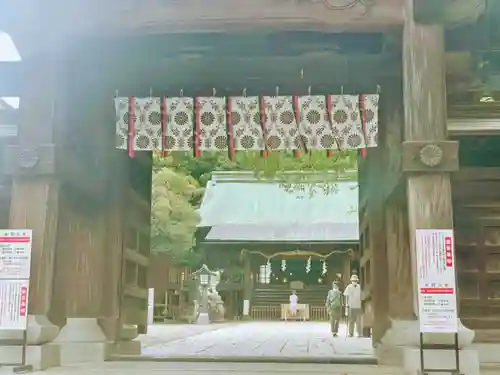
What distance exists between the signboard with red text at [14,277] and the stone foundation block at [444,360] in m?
3.85

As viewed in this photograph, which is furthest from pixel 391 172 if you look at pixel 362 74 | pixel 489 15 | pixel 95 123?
pixel 95 123

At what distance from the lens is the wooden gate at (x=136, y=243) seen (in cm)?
888

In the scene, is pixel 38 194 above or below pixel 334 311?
above

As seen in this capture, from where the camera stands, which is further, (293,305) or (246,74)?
(293,305)

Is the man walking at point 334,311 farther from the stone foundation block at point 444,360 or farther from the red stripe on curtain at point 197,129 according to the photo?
→ the stone foundation block at point 444,360

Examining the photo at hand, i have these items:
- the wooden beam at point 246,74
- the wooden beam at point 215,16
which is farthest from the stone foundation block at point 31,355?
the wooden beam at point 215,16

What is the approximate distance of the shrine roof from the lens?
1051 inches

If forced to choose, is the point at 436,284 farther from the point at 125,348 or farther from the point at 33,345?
the point at 125,348

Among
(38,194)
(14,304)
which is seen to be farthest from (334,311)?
(14,304)

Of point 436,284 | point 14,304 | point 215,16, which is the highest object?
point 215,16

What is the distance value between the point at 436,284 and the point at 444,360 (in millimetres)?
748

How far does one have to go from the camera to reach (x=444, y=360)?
19.8 ft

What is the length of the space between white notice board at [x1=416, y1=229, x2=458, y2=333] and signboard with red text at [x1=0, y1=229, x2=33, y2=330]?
12.6 feet

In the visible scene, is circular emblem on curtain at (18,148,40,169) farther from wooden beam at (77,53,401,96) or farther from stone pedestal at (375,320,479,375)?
stone pedestal at (375,320,479,375)
